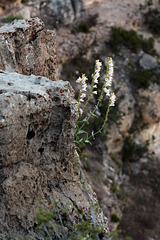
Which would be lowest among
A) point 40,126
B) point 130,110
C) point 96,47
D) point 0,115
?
point 130,110

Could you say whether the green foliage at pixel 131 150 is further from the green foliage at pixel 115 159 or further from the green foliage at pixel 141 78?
the green foliage at pixel 141 78

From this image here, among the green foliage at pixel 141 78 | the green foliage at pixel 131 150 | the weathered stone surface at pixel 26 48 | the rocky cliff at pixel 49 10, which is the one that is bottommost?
the green foliage at pixel 131 150

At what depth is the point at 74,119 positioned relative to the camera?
3.65 meters

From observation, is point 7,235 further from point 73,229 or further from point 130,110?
point 130,110

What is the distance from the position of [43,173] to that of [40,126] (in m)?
0.61

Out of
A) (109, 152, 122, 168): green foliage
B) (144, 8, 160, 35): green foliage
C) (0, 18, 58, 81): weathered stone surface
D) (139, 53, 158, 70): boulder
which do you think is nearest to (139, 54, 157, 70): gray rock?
(139, 53, 158, 70): boulder

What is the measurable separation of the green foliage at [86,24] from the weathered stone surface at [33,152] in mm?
11601

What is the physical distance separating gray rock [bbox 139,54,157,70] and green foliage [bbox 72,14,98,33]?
125 inches

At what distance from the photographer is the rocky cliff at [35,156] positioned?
325 centimetres

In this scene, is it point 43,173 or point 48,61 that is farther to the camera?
point 48,61

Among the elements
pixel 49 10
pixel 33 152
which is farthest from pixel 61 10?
pixel 33 152

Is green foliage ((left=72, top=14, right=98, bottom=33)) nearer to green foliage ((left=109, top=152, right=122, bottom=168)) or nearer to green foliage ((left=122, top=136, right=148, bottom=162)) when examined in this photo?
green foliage ((left=122, top=136, right=148, bottom=162))

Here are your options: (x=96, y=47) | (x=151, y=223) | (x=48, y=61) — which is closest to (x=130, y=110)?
(x=96, y=47)

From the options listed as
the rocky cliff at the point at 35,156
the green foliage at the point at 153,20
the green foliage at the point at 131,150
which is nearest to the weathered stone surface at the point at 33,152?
the rocky cliff at the point at 35,156
